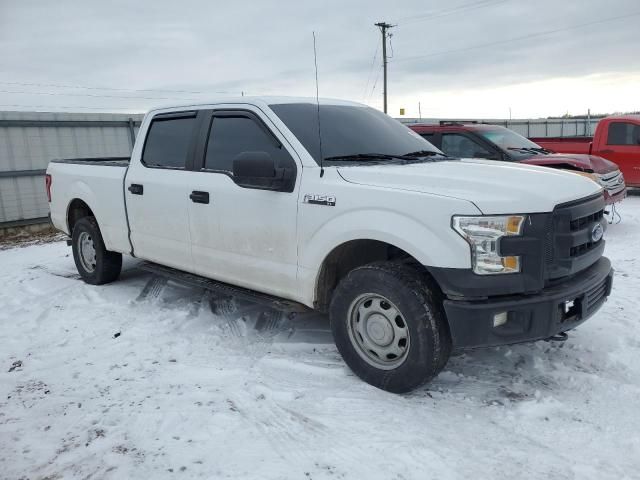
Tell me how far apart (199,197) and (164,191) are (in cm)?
55

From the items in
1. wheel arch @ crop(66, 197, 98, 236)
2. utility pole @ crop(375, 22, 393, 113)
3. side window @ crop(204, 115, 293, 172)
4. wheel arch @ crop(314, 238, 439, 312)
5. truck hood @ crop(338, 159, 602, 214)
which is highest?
utility pole @ crop(375, 22, 393, 113)

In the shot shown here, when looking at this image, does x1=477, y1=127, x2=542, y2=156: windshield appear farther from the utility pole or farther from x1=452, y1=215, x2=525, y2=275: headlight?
the utility pole

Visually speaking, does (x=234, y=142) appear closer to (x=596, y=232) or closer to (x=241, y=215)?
(x=241, y=215)

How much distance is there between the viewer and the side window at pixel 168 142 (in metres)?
4.75

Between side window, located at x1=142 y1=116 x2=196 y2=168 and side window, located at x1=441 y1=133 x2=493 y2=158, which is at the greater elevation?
side window, located at x1=142 y1=116 x2=196 y2=168

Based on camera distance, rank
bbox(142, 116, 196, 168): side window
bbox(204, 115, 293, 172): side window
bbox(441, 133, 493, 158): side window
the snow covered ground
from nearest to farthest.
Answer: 1. the snow covered ground
2. bbox(204, 115, 293, 172): side window
3. bbox(142, 116, 196, 168): side window
4. bbox(441, 133, 493, 158): side window

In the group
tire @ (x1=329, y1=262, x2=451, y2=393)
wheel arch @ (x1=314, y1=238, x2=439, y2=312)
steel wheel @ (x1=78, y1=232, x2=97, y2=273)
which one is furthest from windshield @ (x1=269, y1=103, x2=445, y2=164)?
steel wheel @ (x1=78, y1=232, x2=97, y2=273)

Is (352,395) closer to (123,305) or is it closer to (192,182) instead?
(192,182)

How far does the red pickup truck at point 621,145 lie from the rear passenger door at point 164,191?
943 cm

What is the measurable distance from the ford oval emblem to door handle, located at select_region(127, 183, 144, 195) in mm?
3822

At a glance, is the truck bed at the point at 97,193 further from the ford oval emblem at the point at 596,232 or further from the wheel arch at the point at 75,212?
the ford oval emblem at the point at 596,232

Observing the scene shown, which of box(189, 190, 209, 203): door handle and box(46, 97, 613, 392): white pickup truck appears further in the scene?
box(189, 190, 209, 203): door handle

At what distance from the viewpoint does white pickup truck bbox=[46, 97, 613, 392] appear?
2990 mm

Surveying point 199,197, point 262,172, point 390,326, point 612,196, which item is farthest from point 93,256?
point 612,196
